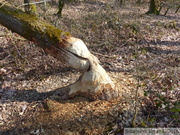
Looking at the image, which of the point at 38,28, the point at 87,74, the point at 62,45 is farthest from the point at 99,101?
the point at 38,28

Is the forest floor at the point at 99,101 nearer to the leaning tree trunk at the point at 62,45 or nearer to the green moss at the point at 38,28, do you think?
the leaning tree trunk at the point at 62,45

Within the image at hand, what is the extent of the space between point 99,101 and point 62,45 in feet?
5.00

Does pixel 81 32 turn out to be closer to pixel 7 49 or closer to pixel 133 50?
pixel 133 50

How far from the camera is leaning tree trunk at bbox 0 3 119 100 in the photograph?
11.0ft

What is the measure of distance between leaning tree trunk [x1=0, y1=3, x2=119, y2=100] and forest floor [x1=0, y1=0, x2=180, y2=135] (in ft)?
1.24

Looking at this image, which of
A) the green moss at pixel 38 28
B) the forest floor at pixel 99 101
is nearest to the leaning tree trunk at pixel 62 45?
the green moss at pixel 38 28

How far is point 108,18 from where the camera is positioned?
26.8 ft

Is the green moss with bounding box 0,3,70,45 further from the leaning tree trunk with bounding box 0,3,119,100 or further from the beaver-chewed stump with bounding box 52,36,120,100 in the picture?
the beaver-chewed stump with bounding box 52,36,120,100

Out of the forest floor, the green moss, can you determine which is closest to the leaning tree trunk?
the green moss

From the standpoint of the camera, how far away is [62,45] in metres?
3.34

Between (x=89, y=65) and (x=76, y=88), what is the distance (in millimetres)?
700

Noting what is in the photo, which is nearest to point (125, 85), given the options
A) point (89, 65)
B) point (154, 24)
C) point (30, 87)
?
point (89, 65)

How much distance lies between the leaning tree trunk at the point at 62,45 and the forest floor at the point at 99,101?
38 centimetres

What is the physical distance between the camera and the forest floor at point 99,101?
10.7 ft
